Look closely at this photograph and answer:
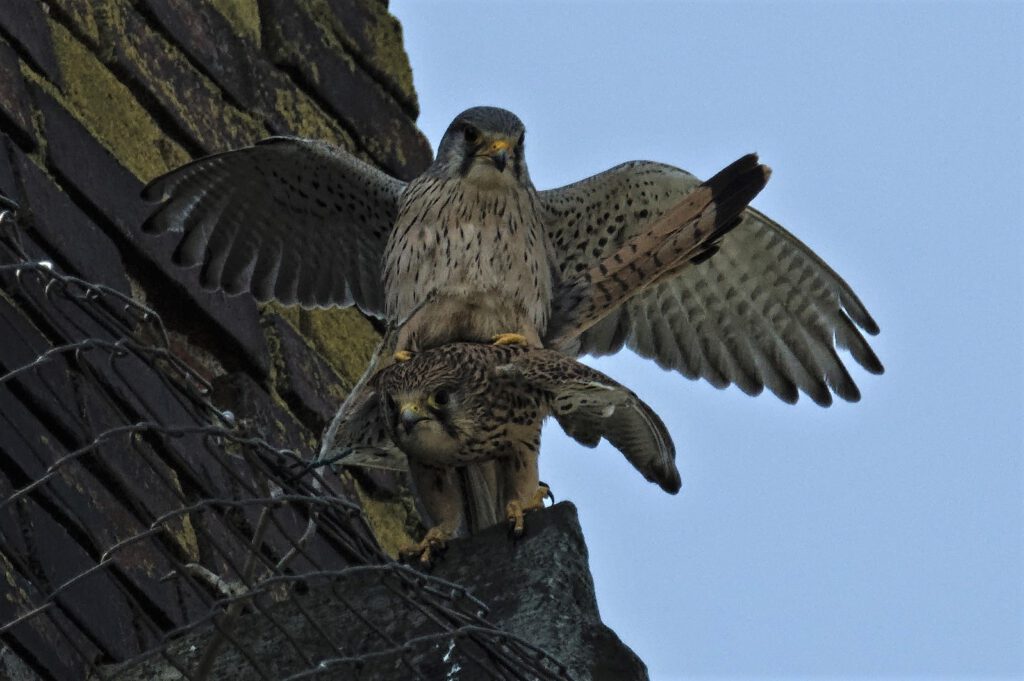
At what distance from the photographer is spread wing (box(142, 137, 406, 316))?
4.41m

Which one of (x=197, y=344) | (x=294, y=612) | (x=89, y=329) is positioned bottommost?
(x=294, y=612)

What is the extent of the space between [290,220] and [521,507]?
1.74 meters

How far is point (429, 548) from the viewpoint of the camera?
317 cm

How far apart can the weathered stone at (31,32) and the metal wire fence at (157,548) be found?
56 cm

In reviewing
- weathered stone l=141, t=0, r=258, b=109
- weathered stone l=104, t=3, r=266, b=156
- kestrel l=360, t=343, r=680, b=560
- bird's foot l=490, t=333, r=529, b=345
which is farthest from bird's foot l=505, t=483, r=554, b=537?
weathered stone l=141, t=0, r=258, b=109

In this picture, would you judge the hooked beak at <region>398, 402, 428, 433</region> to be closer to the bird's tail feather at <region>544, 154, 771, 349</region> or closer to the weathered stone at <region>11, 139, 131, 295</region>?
the weathered stone at <region>11, 139, 131, 295</region>

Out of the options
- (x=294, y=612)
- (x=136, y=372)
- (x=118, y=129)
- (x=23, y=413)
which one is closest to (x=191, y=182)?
(x=118, y=129)

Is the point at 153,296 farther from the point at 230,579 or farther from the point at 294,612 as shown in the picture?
the point at 294,612

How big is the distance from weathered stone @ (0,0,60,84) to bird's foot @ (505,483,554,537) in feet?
3.98

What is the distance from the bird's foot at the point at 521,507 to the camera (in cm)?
278

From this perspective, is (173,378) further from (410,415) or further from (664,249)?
(664,249)

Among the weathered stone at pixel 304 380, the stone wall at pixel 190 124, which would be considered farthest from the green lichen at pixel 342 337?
the weathered stone at pixel 304 380

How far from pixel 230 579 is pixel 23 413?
2.01 ft

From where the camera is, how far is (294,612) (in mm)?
2832
